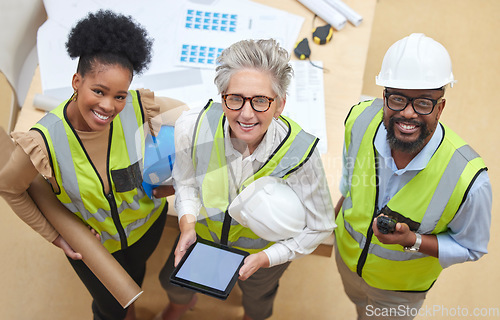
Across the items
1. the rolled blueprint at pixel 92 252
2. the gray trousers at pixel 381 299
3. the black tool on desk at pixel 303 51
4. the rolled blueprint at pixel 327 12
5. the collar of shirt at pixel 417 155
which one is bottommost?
the gray trousers at pixel 381 299

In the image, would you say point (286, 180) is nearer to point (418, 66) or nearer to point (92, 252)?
point (418, 66)

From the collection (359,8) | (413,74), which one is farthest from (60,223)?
(359,8)

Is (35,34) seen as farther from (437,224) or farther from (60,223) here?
(437,224)

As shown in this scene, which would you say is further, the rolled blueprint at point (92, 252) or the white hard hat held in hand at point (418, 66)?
the rolled blueprint at point (92, 252)

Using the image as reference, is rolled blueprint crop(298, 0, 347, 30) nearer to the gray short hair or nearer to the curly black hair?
the gray short hair

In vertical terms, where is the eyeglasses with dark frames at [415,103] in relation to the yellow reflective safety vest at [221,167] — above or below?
above

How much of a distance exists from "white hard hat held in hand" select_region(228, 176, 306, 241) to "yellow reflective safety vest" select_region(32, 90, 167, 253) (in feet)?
1.19

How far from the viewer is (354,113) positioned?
1.64 metres

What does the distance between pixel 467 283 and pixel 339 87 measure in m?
1.19

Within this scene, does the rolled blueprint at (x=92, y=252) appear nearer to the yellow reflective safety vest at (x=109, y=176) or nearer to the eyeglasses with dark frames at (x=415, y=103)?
the yellow reflective safety vest at (x=109, y=176)

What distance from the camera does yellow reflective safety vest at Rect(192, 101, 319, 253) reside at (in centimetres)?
142

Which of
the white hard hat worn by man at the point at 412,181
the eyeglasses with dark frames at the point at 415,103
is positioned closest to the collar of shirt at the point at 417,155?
the white hard hat worn by man at the point at 412,181

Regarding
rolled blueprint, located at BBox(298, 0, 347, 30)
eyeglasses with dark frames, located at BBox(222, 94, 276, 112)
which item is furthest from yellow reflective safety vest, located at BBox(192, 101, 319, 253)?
rolled blueprint, located at BBox(298, 0, 347, 30)

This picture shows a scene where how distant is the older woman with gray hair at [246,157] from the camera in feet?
4.30
